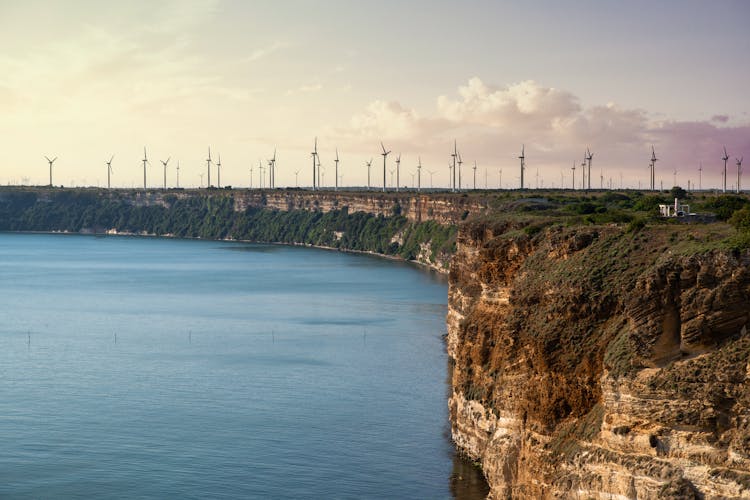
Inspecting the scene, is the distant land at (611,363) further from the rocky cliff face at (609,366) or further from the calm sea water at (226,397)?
the calm sea water at (226,397)

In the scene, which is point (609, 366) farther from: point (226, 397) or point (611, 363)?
point (226, 397)

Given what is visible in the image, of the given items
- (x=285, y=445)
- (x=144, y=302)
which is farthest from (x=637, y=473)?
(x=144, y=302)

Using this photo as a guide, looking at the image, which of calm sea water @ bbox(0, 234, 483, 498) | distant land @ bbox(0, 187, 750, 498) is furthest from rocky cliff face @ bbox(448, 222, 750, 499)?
calm sea water @ bbox(0, 234, 483, 498)

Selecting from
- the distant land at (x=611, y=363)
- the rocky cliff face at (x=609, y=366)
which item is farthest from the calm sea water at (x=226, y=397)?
the rocky cliff face at (x=609, y=366)

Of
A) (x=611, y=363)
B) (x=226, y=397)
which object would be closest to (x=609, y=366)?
(x=611, y=363)

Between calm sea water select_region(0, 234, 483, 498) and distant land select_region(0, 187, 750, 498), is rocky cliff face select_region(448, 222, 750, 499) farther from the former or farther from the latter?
calm sea water select_region(0, 234, 483, 498)

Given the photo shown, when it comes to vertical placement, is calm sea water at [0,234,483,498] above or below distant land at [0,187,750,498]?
below

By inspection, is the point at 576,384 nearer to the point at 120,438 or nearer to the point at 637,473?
the point at 637,473
